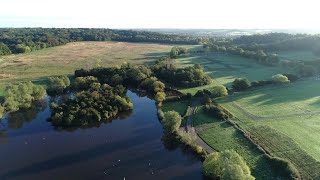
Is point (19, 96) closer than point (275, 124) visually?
No

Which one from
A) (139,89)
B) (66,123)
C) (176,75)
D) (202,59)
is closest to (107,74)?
(139,89)

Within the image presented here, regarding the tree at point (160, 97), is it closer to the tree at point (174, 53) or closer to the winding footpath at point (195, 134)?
the winding footpath at point (195, 134)

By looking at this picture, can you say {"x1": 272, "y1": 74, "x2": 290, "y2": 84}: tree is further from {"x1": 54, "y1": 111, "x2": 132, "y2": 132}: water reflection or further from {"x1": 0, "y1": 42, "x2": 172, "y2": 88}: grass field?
{"x1": 0, "y1": 42, "x2": 172, "y2": 88}: grass field

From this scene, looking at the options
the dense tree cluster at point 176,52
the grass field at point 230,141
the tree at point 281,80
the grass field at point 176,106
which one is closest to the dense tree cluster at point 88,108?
the grass field at point 176,106

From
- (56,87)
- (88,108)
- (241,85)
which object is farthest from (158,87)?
(56,87)

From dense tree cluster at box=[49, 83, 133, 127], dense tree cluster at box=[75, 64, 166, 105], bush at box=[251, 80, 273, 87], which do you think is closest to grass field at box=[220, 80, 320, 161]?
bush at box=[251, 80, 273, 87]

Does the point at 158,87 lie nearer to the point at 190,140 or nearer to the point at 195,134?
the point at 195,134

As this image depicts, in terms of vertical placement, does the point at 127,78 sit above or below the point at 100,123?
above
